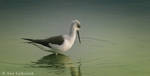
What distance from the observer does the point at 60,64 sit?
5.87 m

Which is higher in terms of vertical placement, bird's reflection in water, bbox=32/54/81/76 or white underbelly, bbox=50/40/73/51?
white underbelly, bbox=50/40/73/51

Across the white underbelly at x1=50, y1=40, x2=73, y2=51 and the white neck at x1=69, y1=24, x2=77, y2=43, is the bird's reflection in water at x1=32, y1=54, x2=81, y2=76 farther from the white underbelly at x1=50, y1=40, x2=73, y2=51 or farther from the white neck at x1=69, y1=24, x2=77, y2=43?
the white neck at x1=69, y1=24, x2=77, y2=43

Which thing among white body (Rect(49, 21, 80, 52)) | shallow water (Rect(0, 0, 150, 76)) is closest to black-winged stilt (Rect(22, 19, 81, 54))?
white body (Rect(49, 21, 80, 52))

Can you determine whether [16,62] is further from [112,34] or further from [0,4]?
[0,4]

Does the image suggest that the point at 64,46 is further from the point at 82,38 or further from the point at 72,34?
the point at 82,38

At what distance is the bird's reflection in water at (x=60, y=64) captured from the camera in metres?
5.56

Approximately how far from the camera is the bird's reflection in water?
219 inches

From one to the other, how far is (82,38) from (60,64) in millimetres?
1281

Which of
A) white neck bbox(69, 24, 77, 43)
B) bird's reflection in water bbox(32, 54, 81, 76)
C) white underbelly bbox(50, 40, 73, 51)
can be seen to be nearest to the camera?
bird's reflection in water bbox(32, 54, 81, 76)

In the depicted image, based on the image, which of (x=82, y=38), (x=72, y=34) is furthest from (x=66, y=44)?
(x=82, y=38)

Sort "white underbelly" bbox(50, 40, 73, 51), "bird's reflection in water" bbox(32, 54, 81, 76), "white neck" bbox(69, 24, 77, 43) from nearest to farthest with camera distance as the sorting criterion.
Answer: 1. "bird's reflection in water" bbox(32, 54, 81, 76)
2. "white underbelly" bbox(50, 40, 73, 51)
3. "white neck" bbox(69, 24, 77, 43)

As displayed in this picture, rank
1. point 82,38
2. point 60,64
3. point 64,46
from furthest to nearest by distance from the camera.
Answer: point 82,38 → point 64,46 → point 60,64

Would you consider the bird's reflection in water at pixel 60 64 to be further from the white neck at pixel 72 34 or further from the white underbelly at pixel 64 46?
the white neck at pixel 72 34

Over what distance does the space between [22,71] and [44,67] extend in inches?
13.0
